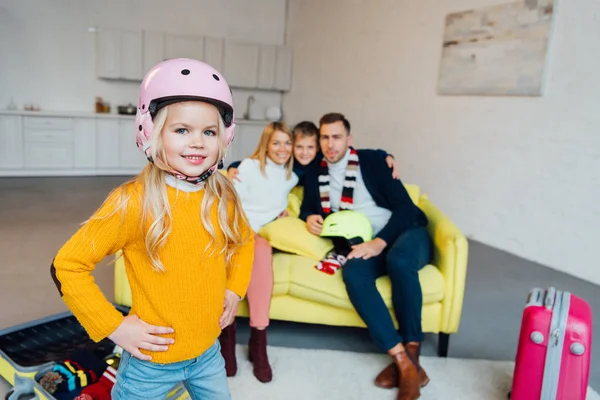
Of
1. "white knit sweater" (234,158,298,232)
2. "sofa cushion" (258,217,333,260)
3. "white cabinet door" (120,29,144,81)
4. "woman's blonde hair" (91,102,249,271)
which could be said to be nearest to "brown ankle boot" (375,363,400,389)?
"sofa cushion" (258,217,333,260)

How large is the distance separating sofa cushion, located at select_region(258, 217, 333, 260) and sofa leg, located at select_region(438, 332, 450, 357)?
648mm

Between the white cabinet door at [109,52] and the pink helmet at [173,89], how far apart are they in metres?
5.99

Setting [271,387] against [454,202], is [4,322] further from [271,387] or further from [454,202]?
[454,202]

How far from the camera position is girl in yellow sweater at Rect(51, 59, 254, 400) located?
38.6 inches

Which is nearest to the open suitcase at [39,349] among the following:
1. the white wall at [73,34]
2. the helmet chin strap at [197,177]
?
the helmet chin strap at [197,177]

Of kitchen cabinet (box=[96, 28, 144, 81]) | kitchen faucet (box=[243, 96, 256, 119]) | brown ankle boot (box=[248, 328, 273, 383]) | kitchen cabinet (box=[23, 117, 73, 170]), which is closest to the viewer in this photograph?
brown ankle boot (box=[248, 328, 273, 383])

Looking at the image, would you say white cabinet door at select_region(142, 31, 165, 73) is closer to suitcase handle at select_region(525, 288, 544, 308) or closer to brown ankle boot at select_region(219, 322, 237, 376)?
brown ankle boot at select_region(219, 322, 237, 376)

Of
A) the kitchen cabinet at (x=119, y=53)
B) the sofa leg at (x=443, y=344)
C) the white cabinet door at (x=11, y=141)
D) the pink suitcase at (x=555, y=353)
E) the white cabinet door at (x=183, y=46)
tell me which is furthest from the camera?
the white cabinet door at (x=183, y=46)

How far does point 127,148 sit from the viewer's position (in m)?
6.53

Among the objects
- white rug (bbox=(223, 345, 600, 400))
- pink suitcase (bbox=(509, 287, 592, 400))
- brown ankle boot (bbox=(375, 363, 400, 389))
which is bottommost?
white rug (bbox=(223, 345, 600, 400))

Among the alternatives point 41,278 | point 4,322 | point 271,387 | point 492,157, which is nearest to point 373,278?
point 271,387

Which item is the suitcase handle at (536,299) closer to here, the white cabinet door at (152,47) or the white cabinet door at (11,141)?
the white cabinet door at (152,47)

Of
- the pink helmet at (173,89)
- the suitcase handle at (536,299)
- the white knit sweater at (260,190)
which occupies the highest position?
the pink helmet at (173,89)

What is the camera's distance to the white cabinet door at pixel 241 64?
7.01 meters
